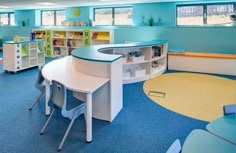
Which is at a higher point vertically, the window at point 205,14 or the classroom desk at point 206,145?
the window at point 205,14

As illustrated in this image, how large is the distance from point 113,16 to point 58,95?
6.58 m

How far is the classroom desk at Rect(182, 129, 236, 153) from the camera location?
1.43 meters

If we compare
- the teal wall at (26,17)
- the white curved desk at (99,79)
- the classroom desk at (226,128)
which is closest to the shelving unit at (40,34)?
the teal wall at (26,17)

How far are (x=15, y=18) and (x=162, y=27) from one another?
8072 mm

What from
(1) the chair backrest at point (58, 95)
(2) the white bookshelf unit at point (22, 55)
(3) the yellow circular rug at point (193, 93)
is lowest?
(3) the yellow circular rug at point (193, 93)

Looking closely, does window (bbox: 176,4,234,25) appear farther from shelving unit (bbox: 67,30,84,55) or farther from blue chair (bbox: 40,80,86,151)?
blue chair (bbox: 40,80,86,151)

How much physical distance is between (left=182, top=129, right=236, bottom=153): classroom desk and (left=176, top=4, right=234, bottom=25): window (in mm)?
6390

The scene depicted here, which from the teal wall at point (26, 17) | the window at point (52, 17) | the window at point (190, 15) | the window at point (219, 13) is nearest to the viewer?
the window at point (219, 13)

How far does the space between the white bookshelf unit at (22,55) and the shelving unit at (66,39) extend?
5.68ft

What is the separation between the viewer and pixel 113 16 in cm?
862

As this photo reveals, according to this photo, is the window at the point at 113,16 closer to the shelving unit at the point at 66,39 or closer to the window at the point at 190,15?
the shelving unit at the point at 66,39

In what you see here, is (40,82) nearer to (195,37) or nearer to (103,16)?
(195,37)

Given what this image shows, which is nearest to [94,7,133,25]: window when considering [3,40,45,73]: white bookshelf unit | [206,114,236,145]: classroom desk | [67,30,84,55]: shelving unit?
[67,30,84,55]: shelving unit

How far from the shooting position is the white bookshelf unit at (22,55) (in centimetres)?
604
